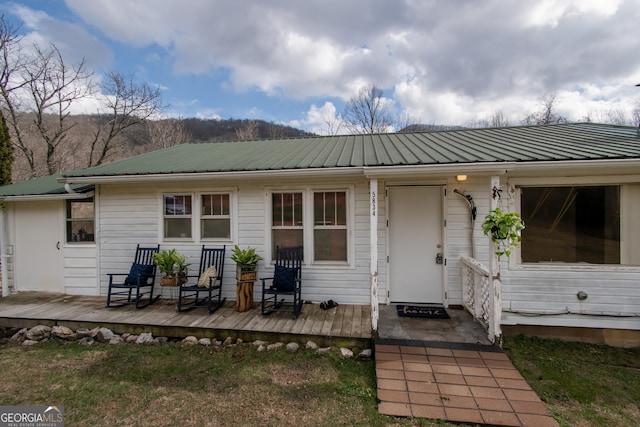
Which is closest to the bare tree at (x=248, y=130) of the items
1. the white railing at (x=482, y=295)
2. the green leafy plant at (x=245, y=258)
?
the green leafy plant at (x=245, y=258)

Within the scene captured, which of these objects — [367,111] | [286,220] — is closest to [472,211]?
[286,220]

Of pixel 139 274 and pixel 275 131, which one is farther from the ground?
pixel 275 131

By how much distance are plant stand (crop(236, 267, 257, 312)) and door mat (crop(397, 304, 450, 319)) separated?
242 cm

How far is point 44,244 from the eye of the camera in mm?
5680

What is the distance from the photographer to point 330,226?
16.2ft

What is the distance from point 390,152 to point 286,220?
2.18m

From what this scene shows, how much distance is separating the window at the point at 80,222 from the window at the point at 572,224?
7.75 meters

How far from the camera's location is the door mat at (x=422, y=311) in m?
4.33

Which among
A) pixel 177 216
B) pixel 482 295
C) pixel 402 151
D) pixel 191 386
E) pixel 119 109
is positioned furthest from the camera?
pixel 119 109

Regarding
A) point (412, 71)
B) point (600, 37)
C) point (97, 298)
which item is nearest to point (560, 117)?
point (600, 37)

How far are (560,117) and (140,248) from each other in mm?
25359

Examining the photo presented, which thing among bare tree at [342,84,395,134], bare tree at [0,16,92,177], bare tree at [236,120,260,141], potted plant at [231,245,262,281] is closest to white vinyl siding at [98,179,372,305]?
potted plant at [231,245,262,281]

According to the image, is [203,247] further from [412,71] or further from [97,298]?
[412,71]

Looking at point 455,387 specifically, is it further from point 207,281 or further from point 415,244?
point 207,281
